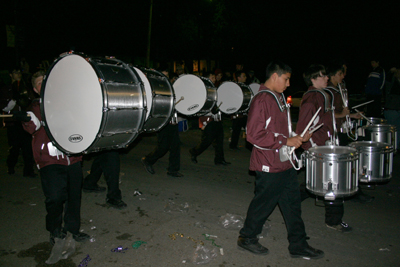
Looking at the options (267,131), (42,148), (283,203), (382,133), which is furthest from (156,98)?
(382,133)

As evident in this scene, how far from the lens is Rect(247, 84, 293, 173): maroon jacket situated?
11.4ft

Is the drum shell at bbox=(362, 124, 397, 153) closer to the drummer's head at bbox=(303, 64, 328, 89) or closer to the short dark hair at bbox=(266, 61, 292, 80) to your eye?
the drummer's head at bbox=(303, 64, 328, 89)

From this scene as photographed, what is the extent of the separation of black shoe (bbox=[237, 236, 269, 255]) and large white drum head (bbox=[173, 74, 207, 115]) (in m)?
3.22

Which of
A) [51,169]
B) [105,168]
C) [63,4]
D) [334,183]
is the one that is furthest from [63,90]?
[63,4]

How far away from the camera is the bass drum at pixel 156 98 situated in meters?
4.79

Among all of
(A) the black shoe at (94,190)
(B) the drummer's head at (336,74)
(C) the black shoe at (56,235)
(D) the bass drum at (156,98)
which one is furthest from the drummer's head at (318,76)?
(A) the black shoe at (94,190)

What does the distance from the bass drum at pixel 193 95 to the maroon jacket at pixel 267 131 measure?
9.92 feet

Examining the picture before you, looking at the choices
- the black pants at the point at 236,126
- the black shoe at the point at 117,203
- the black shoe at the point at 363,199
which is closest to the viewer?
the black shoe at the point at 117,203

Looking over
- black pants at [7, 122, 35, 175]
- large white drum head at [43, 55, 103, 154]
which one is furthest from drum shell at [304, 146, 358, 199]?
black pants at [7, 122, 35, 175]

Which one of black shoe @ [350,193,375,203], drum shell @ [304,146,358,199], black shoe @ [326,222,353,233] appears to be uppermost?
drum shell @ [304,146,358,199]

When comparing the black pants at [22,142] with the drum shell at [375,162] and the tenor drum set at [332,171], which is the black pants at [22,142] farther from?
the drum shell at [375,162]

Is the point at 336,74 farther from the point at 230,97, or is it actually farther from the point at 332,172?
the point at 230,97

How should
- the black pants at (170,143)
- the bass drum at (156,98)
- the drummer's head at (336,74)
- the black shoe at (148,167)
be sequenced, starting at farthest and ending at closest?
the black shoe at (148,167) → the black pants at (170,143) → the drummer's head at (336,74) → the bass drum at (156,98)

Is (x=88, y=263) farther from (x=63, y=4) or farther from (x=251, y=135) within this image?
(x=63, y=4)
